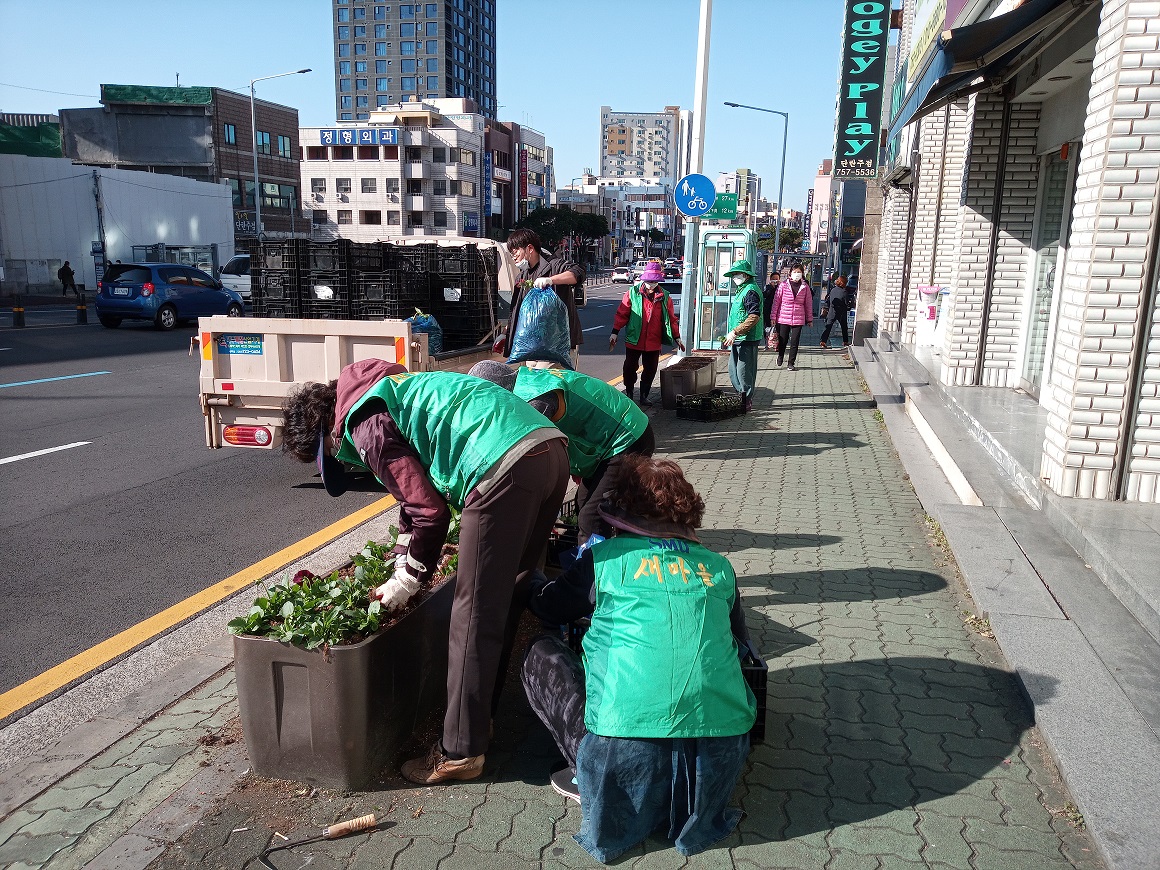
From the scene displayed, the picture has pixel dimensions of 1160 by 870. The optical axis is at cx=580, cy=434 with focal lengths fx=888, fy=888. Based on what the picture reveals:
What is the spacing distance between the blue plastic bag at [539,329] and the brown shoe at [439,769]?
10.9 ft

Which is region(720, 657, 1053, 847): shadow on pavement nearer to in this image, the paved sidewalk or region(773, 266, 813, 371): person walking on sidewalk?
the paved sidewalk

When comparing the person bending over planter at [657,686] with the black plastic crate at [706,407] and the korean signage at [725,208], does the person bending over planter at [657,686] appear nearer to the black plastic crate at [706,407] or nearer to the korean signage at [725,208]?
the black plastic crate at [706,407]

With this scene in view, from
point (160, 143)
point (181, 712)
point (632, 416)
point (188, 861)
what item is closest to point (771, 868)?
point (188, 861)

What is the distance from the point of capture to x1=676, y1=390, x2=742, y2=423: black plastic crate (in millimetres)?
10461

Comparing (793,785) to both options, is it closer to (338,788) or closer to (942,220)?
(338,788)

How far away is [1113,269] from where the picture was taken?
5.15m

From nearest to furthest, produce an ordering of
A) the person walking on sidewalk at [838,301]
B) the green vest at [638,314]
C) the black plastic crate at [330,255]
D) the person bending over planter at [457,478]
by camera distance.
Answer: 1. the person bending over planter at [457,478]
2. the black plastic crate at [330,255]
3. the green vest at [638,314]
4. the person walking on sidewalk at [838,301]

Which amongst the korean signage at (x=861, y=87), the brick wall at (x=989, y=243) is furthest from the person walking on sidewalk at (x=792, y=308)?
the brick wall at (x=989, y=243)

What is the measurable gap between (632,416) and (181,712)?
7.81 feet

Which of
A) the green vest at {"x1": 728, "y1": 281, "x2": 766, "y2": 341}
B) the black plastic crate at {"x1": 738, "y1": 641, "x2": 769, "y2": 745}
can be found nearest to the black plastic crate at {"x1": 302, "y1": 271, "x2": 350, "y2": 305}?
the green vest at {"x1": 728, "y1": 281, "x2": 766, "y2": 341}

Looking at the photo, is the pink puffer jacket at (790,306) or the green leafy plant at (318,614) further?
the pink puffer jacket at (790,306)

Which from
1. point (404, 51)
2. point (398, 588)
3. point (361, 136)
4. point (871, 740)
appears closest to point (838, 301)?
point (871, 740)

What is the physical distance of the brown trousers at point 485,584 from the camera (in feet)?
9.89

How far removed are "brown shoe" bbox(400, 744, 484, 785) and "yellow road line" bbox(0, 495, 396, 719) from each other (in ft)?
6.39
